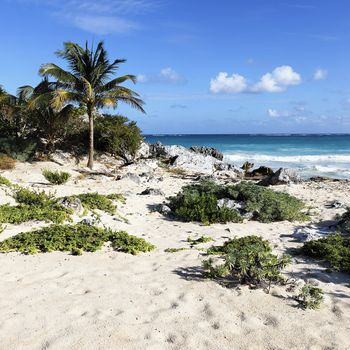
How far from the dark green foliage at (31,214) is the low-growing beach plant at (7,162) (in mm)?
10309

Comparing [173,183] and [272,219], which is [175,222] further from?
[173,183]

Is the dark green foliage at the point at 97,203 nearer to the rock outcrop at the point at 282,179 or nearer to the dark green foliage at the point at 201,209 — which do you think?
the dark green foliage at the point at 201,209

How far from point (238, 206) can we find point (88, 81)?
12600mm

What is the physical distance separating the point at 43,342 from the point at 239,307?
2518mm

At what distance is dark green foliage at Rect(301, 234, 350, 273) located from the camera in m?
6.69

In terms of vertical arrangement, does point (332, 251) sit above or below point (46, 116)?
below

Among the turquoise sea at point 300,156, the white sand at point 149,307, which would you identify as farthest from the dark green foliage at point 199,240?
the turquoise sea at point 300,156

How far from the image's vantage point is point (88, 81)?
20.1m

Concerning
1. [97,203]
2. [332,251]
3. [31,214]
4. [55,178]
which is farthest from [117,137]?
[332,251]

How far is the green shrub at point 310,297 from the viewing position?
16.8 feet

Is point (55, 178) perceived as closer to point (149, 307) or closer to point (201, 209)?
point (201, 209)

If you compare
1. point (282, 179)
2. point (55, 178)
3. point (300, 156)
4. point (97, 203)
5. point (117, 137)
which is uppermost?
point (117, 137)

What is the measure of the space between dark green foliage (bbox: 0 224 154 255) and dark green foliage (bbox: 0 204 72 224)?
680mm

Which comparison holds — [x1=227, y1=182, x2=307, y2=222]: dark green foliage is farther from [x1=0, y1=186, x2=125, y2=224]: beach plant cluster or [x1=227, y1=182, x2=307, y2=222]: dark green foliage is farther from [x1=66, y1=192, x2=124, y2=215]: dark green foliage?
[x1=0, y1=186, x2=125, y2=224]: beach plant cluster
